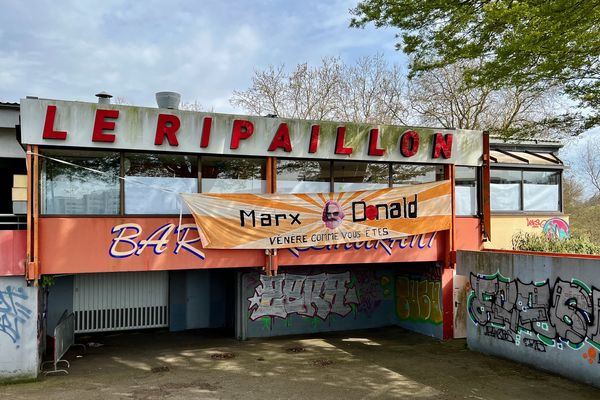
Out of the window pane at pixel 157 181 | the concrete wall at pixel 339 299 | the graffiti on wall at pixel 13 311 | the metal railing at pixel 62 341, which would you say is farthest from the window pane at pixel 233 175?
the metal railing at pixel 62 341

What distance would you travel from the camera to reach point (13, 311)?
34.7 feet

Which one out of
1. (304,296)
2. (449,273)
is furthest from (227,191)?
(449,273)

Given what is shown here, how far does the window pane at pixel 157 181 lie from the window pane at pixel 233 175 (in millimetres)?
320

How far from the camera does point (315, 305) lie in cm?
1619

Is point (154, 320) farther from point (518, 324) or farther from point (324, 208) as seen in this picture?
point (518, 324)

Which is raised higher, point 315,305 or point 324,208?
point 324,208

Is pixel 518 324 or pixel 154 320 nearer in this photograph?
pixel 518 324

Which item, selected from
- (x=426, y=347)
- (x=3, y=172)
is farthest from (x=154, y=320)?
(x=426, y=347)

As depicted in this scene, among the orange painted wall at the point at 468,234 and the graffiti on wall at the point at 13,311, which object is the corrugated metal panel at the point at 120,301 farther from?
the orange painted wall at the point at 468,234

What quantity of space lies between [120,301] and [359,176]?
28.7 feet

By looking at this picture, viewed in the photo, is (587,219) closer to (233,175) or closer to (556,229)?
(556,229)

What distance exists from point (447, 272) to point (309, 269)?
428 cm

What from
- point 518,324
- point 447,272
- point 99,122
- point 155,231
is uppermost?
point 99,122

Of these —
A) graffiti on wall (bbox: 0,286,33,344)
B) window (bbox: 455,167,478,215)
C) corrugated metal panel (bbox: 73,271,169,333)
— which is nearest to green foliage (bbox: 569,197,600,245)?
window (bbox: 455,167,478,215)
